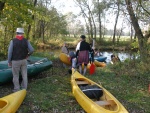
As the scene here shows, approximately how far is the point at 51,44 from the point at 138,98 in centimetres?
2667

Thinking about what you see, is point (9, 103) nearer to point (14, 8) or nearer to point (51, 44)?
point (14, 8)

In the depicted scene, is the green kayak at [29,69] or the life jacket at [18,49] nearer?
the life jacket at [18,49]

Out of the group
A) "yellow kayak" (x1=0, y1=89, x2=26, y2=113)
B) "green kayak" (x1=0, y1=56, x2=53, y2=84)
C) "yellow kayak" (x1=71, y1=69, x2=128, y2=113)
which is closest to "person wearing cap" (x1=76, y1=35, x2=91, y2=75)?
"green kayak" (x1=0, y1=56, x2=53, y2=84)

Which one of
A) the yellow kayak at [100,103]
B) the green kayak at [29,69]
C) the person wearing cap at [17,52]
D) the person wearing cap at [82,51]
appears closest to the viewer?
the yellow kayak at [100,103]

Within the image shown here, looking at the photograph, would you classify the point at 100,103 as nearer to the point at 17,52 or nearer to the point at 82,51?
the point at 17,52

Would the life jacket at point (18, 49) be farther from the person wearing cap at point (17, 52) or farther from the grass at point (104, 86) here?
the grass at point (104, 86)

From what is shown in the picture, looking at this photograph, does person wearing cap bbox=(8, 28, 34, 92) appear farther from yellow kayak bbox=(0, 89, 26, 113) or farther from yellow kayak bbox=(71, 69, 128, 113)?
yellow kayak bbox=(71, 69, 128, 113)

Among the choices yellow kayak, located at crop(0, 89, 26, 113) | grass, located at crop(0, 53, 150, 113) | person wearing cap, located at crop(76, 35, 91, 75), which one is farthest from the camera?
person wearing cap, located at crop(76, 35, 91, 75)

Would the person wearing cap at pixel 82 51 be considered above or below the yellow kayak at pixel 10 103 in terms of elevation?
above

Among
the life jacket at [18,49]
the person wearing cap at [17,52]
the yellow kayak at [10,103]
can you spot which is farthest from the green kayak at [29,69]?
the yellow kayak at [10,103]

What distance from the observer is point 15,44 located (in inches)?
262

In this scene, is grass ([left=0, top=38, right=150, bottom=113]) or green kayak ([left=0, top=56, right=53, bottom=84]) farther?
green kayak ([left=0, top=56, right=53, bottom=84])

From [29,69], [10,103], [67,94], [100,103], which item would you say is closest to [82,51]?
[29,69]

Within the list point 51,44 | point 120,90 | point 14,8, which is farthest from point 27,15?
point 51,44
